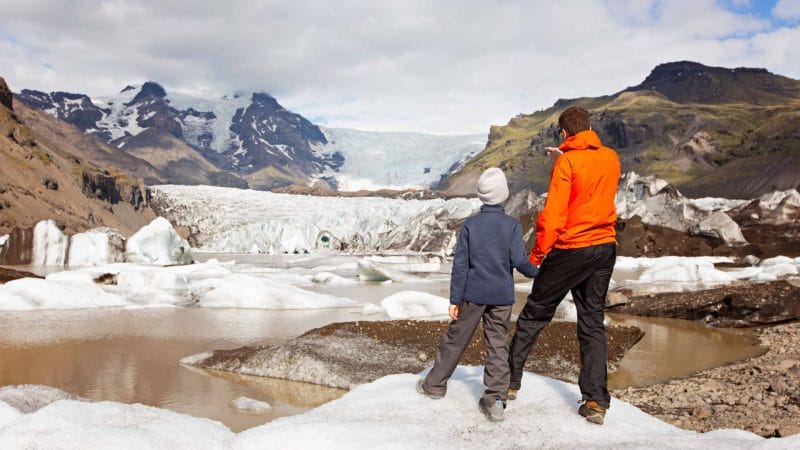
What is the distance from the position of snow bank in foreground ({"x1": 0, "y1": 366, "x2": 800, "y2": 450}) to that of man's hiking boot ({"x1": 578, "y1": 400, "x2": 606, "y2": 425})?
54 millimetres

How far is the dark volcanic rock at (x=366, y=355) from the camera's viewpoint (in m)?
8.00

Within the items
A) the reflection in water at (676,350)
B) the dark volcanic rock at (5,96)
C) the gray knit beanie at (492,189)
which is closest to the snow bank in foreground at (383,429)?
the gray knit beanie at (492,189)

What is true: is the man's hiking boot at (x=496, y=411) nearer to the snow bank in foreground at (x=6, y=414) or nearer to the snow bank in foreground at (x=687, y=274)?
the snow bank in foreground at (x=6, y=414)

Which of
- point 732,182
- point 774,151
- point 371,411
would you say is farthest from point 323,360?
point 774,151

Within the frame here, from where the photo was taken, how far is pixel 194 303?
15.8 meters

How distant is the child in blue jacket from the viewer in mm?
4723

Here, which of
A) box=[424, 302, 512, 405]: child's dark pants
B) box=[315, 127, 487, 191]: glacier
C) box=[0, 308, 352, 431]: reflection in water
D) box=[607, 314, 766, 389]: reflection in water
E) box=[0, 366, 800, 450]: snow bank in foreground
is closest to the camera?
box=[0, 366, 800, 450]: snow bank in foreground

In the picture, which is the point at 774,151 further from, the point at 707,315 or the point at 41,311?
the point at 41,311

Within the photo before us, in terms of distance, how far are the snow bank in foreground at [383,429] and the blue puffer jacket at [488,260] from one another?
859 mm

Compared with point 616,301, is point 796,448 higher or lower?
higher

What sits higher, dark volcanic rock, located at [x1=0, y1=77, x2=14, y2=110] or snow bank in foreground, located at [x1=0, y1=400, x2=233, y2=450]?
dark volcanic rock, located at [x1=0, y1=77, x2=14, y2=110]

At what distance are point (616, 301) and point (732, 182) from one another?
4283 inches

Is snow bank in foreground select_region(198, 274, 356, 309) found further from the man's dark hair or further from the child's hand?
the man's dark hair

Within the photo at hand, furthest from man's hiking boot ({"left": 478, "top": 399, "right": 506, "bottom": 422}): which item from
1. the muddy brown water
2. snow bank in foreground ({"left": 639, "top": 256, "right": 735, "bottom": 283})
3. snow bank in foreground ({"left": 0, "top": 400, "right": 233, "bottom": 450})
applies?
snow bank in foreground ({"left": 639, "top": 256, "right": 735, "bottom": 283})
